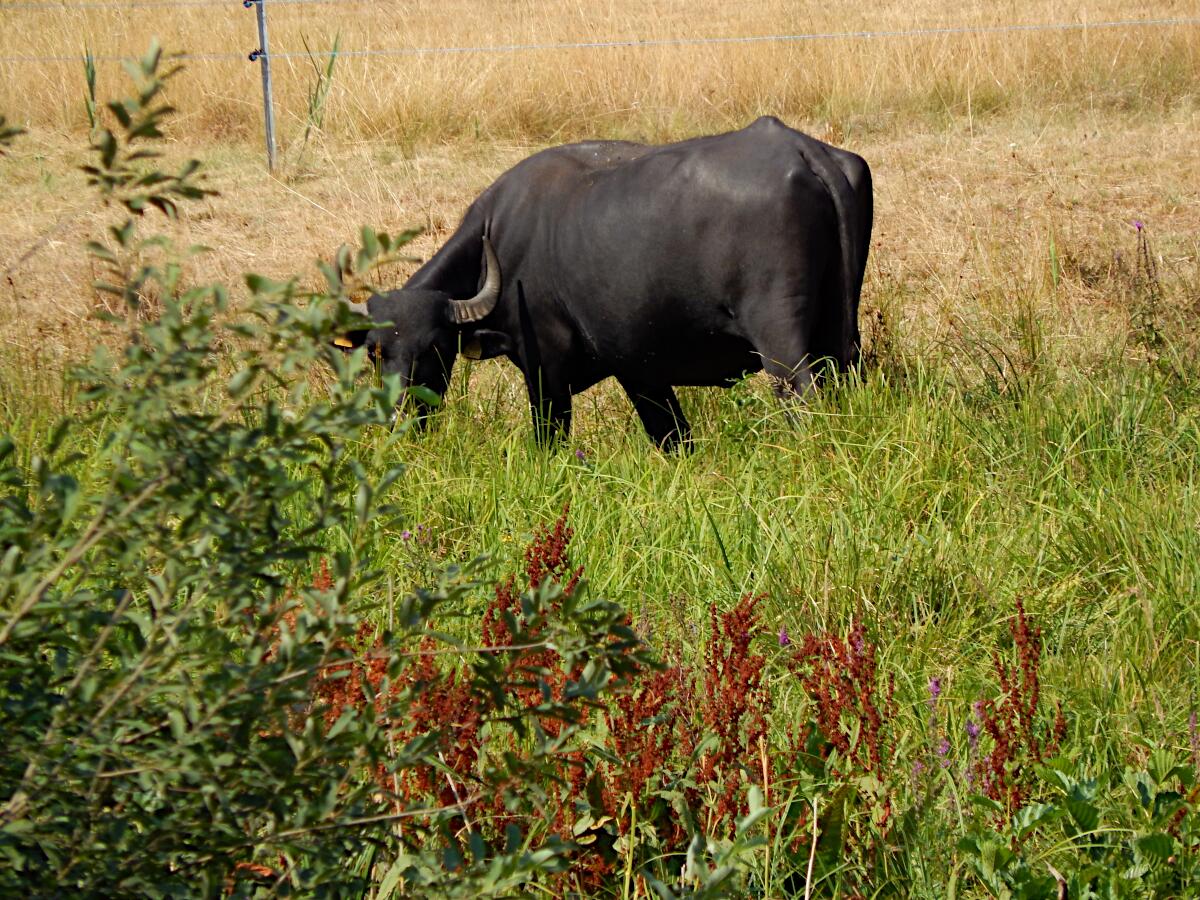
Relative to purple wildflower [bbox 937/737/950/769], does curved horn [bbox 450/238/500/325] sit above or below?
below

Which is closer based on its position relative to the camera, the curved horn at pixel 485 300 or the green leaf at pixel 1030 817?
the green leaf at pixel 1030 817

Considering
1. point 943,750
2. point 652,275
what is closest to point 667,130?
point 652,275

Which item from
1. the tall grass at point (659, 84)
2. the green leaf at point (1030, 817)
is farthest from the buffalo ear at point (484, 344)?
the tall grass at point (659, 84)

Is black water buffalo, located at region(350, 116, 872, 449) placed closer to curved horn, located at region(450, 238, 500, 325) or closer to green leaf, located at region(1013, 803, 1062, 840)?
curved horn, located at region(450, 238, 500, 325)

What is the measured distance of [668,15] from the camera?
59.6 feet

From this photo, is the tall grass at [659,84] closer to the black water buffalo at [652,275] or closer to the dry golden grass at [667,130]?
the dry golden grass at [667,130]

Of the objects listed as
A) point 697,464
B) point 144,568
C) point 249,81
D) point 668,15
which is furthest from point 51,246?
point 668,15

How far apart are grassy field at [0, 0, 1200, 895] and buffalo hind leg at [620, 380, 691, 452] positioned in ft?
0.27

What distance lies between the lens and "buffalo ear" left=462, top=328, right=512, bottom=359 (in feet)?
21.9

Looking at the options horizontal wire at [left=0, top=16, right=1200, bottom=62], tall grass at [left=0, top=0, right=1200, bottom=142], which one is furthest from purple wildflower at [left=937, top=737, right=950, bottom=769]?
horizontal wire at [left=0, top=16, right=1200, bottom=62]

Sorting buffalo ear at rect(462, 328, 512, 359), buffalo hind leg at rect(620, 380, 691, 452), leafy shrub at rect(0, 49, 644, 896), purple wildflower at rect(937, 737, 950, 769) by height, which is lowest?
buffalo hind leg at rect(620, 380, 691, 452)

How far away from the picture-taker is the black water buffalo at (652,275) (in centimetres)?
556

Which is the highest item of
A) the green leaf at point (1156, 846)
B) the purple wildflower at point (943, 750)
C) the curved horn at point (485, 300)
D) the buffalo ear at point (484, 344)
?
the purple wildflower at point (943, 750)

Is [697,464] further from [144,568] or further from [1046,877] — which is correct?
[144,568]
